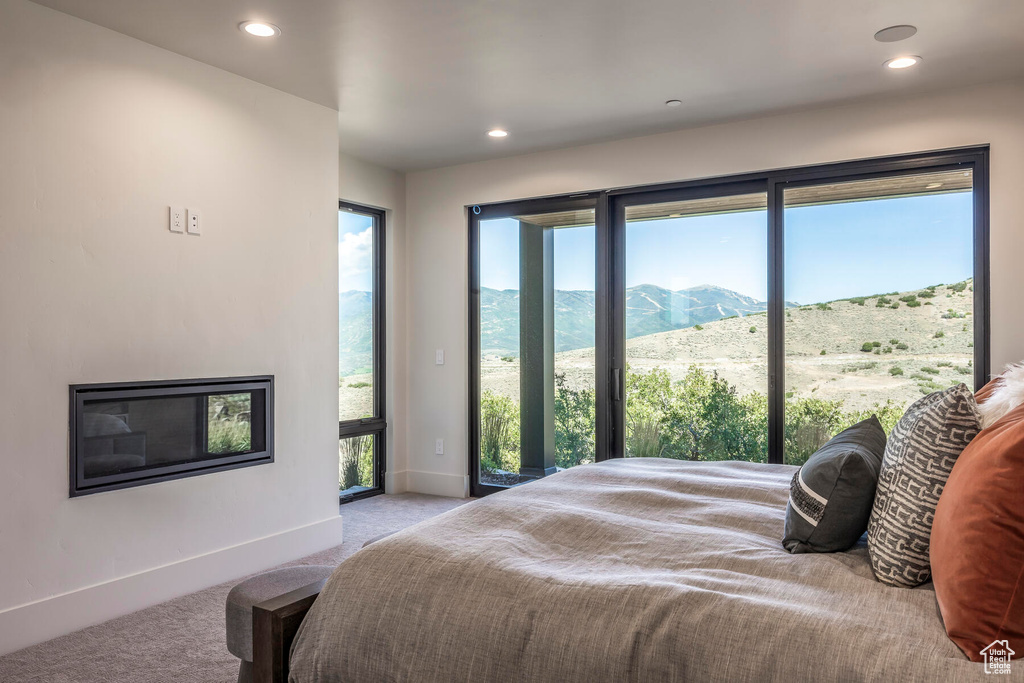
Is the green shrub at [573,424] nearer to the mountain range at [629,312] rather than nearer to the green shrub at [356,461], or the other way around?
the mountain range at [629,312]

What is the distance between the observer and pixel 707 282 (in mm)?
4516

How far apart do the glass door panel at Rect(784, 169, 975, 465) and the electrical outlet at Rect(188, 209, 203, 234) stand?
3.34m

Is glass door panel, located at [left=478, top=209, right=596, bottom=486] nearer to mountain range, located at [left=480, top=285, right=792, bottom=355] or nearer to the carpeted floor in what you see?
mountain range, located at [left=480, top=285, right=792, bottom=355]

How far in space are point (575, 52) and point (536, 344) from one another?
2.33 metres

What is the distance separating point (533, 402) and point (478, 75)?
2442mm

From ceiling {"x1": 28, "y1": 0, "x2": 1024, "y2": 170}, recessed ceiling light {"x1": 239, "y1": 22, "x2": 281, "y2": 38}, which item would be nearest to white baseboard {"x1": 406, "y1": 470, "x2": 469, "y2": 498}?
ceiling {"x1": 28, "y1": 0, "x2": 1024, "y2": 170}

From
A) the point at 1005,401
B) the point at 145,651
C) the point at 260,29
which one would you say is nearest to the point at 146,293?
the point at 260,29

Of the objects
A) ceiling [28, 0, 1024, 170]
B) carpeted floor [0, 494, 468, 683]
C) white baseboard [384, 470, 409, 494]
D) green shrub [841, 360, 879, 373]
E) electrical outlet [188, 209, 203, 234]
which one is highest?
ceiling [28, 0, 1024, 170]

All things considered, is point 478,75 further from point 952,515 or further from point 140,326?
point 952,515

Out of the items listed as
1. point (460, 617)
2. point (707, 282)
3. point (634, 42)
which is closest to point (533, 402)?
point (707, 282)

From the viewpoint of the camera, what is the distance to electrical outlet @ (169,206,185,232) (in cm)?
324

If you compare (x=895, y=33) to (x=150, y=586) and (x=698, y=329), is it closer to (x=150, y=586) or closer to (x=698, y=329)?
(x=698, y=329)

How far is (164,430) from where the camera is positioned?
3201 millimetres

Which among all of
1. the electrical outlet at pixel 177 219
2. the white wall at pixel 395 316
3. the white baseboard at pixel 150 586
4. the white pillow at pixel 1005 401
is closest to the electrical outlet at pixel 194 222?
the electrical outlet at pixel 177 219
